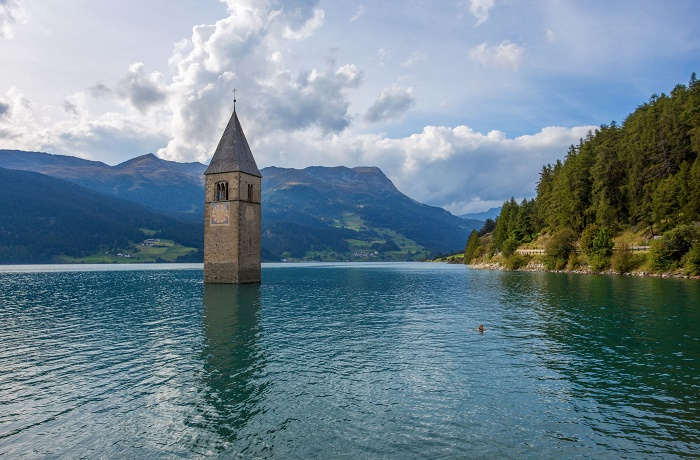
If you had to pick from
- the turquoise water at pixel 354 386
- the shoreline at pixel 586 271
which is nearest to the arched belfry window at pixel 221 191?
the turquoise water at pixel 354 386

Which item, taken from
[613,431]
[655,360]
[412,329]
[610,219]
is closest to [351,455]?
[613,431]

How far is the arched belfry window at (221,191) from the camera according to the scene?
7319 centimetres

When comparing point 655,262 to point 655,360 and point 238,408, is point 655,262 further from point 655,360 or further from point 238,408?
point 238,408

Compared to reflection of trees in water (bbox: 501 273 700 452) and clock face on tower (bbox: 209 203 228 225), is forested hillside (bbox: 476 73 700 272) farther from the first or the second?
clock face on tower (bbox: 209 203 228 225)

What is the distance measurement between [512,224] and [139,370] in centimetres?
14540

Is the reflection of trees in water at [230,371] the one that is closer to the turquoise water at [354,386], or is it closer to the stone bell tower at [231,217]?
the turquoise water at [354,386]

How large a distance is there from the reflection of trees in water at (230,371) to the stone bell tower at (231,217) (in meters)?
28.4

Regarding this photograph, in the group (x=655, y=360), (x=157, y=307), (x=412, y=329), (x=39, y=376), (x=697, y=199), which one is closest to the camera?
(x=39, y=376)

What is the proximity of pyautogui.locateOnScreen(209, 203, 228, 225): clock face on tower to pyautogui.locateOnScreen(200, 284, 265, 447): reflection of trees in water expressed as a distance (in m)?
30.3

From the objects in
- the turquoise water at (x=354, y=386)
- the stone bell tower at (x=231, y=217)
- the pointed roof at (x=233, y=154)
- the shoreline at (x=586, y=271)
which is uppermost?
the pointed roof at (x=233, y=154)

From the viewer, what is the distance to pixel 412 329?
3338 cm

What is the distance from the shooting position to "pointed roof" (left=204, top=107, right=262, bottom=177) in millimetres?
73188

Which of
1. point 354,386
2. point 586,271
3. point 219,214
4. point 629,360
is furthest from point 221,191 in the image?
point 586,271

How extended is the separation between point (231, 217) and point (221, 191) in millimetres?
5424
